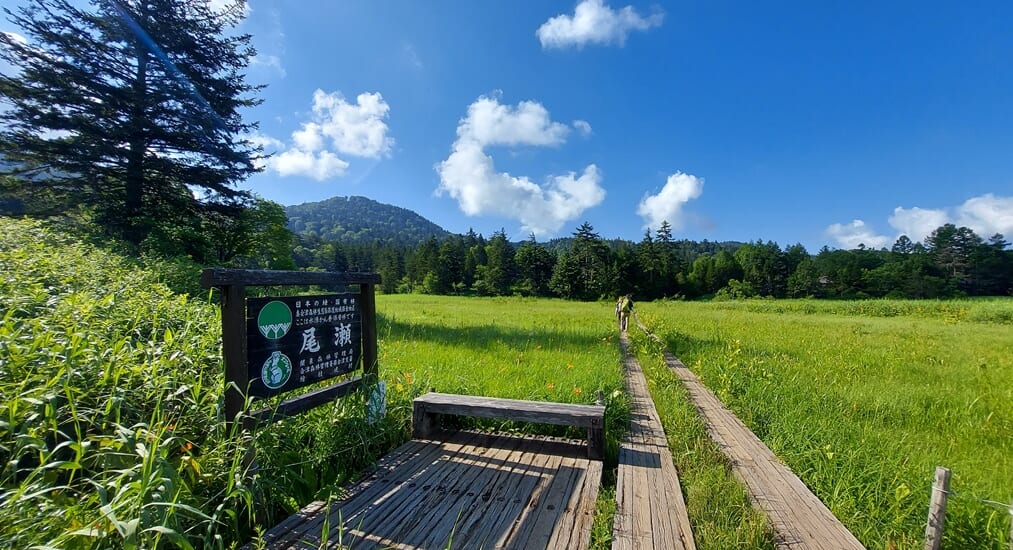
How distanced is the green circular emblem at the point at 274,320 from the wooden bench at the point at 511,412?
5.62 ft

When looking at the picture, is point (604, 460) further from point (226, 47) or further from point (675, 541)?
point (226, 47)

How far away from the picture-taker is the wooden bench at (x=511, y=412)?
3865 mm

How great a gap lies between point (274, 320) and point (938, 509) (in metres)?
4.75

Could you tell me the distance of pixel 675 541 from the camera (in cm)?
253

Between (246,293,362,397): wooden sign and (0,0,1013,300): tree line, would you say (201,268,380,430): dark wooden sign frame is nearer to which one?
(246,293,362,397): wooden sign

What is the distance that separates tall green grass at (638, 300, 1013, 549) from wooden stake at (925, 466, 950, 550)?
0.68 feet

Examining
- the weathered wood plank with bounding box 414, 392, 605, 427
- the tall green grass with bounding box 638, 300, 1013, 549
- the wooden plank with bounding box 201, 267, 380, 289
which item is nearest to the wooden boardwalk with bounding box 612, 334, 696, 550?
the weathered wood plank with bounding box 414, 392, 605, 427

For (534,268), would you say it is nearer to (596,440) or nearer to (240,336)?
(596,440)

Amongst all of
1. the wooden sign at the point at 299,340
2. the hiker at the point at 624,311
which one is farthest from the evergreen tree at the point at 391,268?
the wooden sign at the point at 299,340

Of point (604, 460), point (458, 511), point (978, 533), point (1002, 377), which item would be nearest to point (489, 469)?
point (458, 511)

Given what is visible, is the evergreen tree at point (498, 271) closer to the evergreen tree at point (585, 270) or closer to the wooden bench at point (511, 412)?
the evergreen tree at point (585, 270)

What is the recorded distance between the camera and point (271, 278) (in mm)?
3131

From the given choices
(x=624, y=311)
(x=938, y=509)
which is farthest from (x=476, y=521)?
(x=624, y=311)

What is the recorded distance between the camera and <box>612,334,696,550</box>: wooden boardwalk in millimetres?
2539
